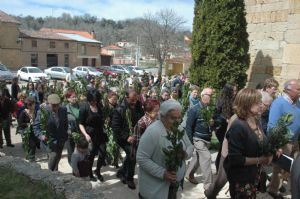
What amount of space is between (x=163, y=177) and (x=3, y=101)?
22.3 ft

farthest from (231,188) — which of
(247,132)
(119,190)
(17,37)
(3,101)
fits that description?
(17,37)

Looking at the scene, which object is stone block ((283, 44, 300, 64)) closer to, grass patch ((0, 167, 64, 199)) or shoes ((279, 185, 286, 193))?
shoes ((279, 185, 286, 193))

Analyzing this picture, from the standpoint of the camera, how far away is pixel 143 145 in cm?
330

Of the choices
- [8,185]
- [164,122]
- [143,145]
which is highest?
[164,122]

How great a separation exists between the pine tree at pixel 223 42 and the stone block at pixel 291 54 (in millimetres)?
1101

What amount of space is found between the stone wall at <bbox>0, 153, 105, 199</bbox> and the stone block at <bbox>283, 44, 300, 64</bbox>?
6.31 metres

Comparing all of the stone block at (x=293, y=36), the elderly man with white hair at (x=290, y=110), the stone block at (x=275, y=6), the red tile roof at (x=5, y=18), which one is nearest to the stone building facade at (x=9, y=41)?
the red tile roof at (x=5, y=18)

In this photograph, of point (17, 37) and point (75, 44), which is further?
point (75, 44)

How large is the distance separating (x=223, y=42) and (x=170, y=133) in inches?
262

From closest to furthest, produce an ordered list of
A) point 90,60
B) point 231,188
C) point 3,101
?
point 231,188 < point 3,101 < point 90,60

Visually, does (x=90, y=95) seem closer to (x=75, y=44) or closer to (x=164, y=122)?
(x=164, y=122)

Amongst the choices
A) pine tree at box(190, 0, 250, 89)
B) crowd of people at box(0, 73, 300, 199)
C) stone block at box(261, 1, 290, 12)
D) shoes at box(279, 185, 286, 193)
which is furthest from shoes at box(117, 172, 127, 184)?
stone block at box(261, 1, 290, 12)

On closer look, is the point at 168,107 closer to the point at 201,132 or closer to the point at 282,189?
the point at 201,132

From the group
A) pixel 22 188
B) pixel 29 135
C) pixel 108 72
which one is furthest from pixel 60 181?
pixel 108 72
